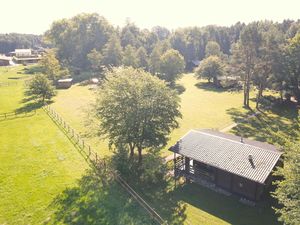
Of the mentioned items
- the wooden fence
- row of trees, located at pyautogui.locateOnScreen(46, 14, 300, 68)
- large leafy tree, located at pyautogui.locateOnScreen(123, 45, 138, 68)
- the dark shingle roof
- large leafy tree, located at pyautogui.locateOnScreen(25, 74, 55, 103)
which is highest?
row of trees, located at pyautogui.locateOnScreen(46, 14, 300, 68)

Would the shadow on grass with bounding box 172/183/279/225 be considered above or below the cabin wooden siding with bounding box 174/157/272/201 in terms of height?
below

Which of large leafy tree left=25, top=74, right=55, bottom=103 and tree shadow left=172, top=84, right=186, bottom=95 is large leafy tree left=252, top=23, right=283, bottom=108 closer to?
tree shadow left=172, top=84, right=186, bottom=95

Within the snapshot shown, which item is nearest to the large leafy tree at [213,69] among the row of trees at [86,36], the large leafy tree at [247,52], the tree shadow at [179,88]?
the tree shadow at [179,88]

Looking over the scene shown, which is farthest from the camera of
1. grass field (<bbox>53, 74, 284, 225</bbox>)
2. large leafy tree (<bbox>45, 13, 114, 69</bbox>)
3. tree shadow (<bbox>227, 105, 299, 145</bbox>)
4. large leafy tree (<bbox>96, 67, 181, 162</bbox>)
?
large leafy tree (<bbox>45, 13, 114, 69</bbox>)

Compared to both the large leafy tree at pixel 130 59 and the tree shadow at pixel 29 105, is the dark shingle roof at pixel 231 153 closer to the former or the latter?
the tree shadow at pixel 29 105

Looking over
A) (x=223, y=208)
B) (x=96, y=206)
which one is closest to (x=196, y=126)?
(x=223, y=208)

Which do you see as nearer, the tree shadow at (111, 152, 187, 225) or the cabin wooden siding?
the tree shadow at (111, 152, 187, 225)

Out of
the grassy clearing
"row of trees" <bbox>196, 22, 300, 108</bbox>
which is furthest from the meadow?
"row of trees" <bbox>196, 22, 300, 108</bbox>
